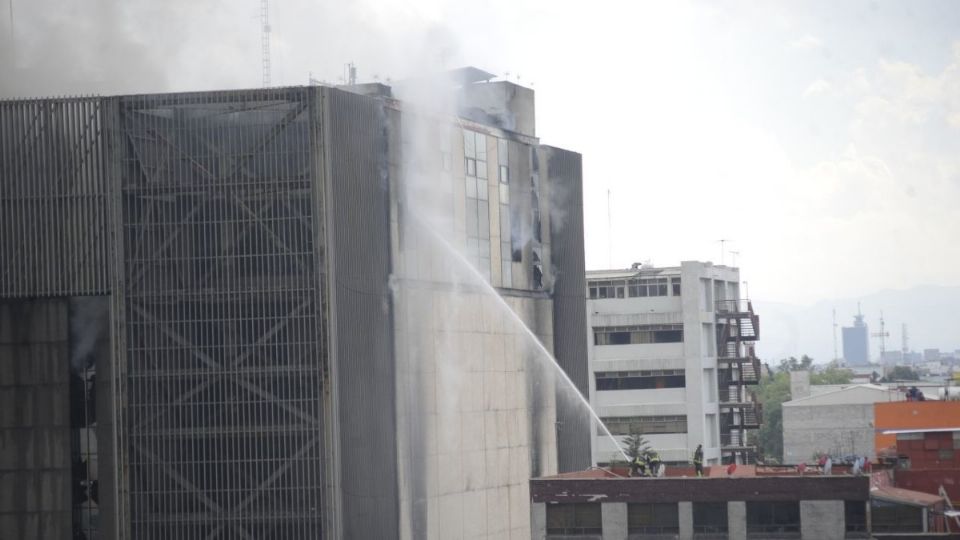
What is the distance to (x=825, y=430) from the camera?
12962 centimetres

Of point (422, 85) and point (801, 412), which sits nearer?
point (422, 85)

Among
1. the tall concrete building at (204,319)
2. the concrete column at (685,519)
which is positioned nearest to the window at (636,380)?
the tall concrete building at (204,319)

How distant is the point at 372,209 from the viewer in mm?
56812

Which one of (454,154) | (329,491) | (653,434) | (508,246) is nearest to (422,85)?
(454,154)

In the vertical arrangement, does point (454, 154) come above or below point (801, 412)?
above

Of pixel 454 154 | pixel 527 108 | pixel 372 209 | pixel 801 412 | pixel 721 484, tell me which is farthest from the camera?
pixel 801 412

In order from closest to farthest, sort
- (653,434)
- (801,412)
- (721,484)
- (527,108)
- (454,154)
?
(721,484) < (454,154) < (527,108) < (653,434) < (801,412)

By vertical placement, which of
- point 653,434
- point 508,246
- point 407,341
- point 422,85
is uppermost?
point 422,85

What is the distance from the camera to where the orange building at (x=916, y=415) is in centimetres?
8269

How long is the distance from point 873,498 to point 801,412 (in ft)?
237

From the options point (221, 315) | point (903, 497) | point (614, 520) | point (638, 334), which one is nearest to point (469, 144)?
point (221, 315)

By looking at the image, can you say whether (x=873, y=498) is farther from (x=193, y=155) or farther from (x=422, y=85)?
(x=193, y=155)

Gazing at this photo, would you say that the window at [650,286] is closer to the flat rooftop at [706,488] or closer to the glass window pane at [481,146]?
the glass window pane at [481,146]

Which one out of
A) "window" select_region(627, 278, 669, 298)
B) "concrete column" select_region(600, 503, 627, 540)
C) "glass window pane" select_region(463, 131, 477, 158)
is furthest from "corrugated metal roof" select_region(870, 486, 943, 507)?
"window" select_region(627, 278, 669, 298)
